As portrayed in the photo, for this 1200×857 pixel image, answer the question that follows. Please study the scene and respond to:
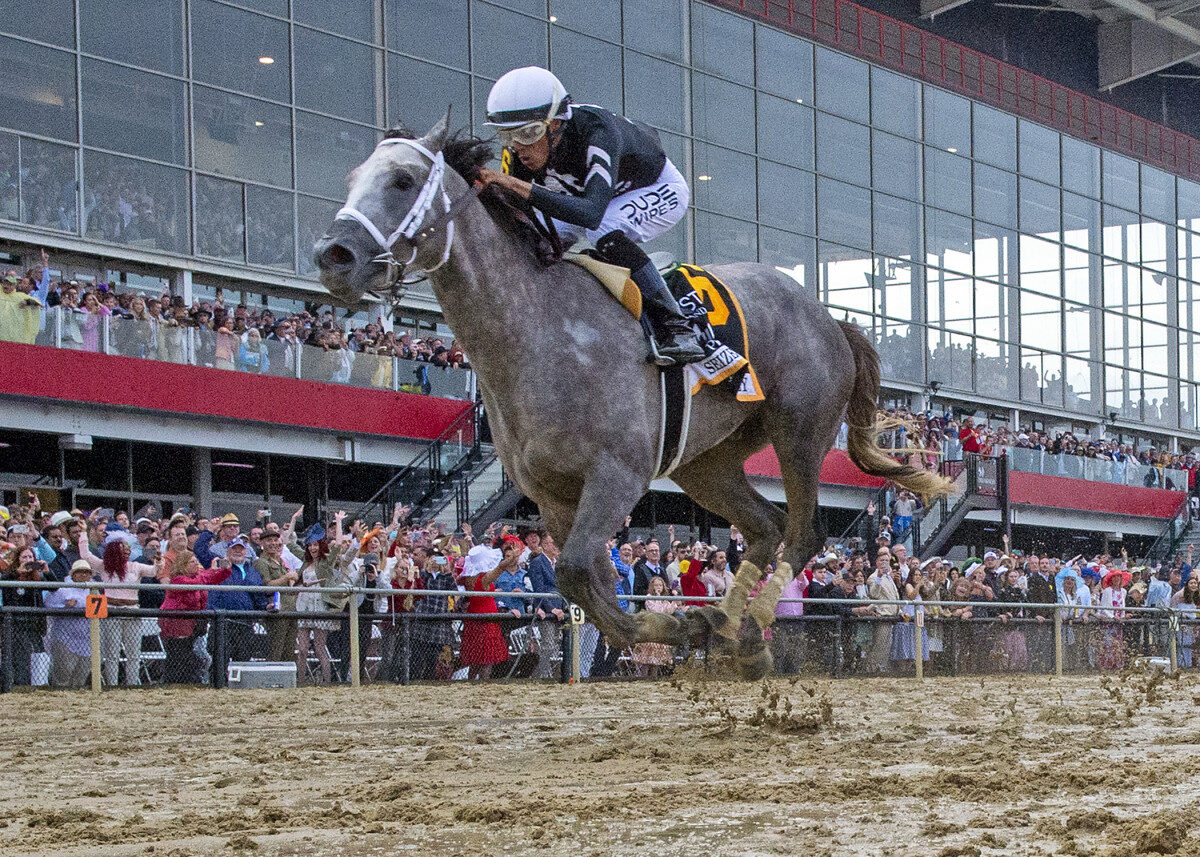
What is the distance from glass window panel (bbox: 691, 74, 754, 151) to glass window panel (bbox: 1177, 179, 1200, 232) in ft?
62.5

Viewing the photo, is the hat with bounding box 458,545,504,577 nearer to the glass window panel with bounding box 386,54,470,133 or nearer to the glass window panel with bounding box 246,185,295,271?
the glass window panel with bounding box 246,185,295,271

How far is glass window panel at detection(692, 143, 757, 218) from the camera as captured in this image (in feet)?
109

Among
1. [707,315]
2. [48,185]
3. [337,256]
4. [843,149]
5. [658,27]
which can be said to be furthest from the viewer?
[843,149]

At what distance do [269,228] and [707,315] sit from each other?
65.2ft

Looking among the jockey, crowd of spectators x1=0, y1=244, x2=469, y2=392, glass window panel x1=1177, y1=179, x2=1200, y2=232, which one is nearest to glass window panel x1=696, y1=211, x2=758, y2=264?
crowd of spectators x1=0, y1=244, x2=469, y2=392

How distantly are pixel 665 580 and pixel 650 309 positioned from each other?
9.13 m

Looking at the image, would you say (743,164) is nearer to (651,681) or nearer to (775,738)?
(651,681)

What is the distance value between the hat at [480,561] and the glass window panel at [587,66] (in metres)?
17.2

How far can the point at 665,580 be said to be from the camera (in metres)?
15.8

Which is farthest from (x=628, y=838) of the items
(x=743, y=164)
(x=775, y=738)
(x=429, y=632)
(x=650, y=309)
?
(x=743, y=164)

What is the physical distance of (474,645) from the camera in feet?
42.8

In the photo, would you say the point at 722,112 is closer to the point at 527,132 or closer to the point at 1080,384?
the point at 1080,384

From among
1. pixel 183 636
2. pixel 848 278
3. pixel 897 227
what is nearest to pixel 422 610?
pixel 183 636

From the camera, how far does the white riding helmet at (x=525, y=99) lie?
21.7ft
